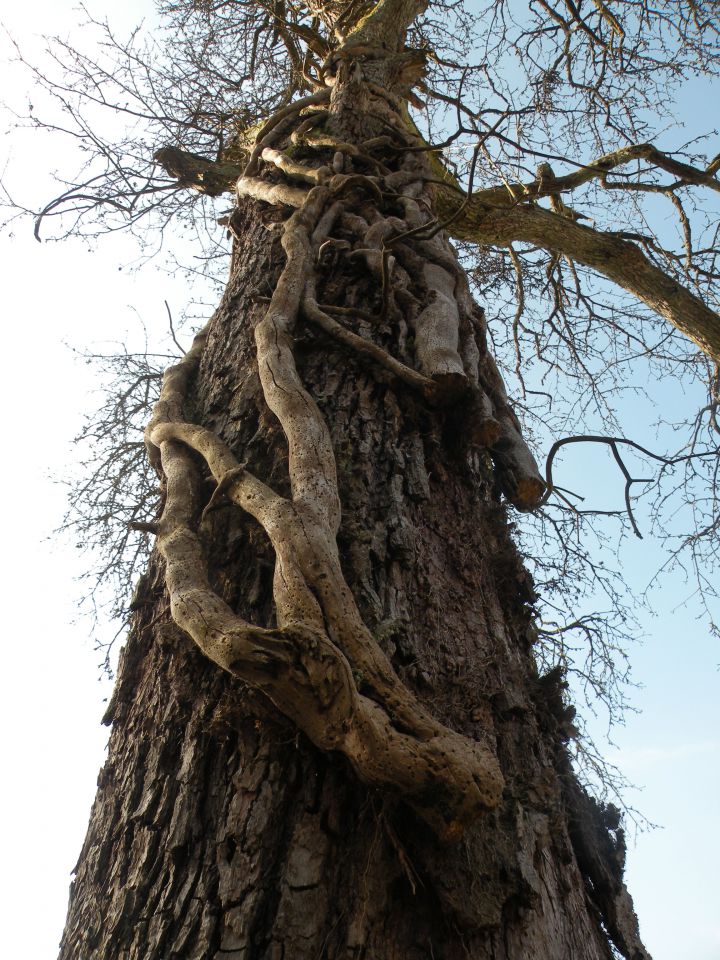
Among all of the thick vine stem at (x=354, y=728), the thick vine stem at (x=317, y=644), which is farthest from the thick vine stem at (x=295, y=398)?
the thick vine stem at (x=354, y=728)

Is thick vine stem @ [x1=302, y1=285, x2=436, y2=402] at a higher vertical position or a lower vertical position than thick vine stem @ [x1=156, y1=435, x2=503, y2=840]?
higher

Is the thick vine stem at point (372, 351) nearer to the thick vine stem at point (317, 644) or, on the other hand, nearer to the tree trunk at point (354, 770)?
the tree trunk at point (354, 770)

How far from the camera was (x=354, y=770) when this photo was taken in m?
1.19

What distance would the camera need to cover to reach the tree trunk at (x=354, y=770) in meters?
1.15

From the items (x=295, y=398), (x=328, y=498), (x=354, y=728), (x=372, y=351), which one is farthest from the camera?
(x=372, y=351)

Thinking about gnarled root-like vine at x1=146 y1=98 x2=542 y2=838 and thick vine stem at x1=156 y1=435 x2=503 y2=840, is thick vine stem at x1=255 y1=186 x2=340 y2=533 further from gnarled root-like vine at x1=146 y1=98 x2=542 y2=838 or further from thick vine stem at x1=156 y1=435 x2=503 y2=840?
thick vine stem at x1=156 y1=435 x2=503 y2=840

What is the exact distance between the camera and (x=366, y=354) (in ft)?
6.29

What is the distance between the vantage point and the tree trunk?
1.15 meters

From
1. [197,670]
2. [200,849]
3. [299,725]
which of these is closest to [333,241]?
[197,670]

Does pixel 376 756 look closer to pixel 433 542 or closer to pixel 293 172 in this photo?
pixel 433 542

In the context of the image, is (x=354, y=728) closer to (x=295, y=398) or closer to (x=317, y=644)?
(x=317, y=644)

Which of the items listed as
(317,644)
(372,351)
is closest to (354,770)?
(317,644)

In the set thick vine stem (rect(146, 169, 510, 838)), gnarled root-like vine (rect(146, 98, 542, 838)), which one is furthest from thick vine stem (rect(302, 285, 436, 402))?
thick vine stem (rect(146, 169, 510, 838))

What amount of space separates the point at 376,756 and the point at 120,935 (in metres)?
0.52
